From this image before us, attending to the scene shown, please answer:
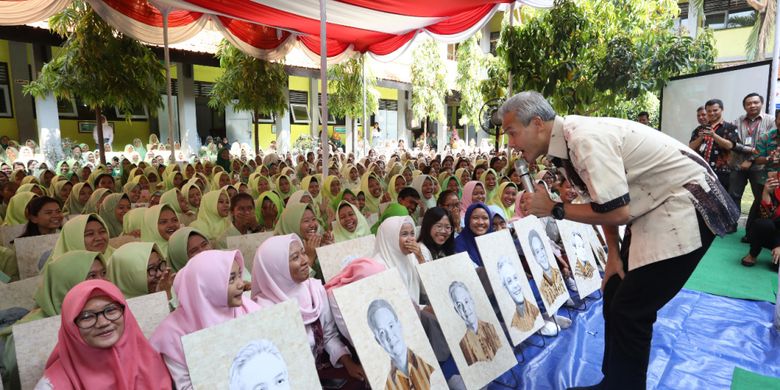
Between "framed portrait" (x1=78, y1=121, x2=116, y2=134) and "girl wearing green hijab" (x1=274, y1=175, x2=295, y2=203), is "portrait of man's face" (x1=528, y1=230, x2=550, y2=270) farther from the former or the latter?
"framed portrait" (x1=78, y1=121, x2=116, y2=134)

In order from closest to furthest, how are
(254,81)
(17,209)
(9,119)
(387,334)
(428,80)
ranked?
(387,334)
(17,209)
(254,81)
(9,119)
(428,80)

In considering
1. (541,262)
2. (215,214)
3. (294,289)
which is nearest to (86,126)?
(215,214)

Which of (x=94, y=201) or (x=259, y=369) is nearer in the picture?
(x=259, y=369)

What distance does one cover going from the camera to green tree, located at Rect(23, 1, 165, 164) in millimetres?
6668

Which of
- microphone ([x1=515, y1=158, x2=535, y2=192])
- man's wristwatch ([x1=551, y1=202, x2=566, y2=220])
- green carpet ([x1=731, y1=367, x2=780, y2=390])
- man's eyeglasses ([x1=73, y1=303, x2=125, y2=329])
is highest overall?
microphone ([x1=515, y1=158, x2=535, y2=192])

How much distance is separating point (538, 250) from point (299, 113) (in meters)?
16.0

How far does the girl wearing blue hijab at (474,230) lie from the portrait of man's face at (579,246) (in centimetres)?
81

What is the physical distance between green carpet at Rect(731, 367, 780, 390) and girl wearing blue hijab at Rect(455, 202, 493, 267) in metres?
1.62

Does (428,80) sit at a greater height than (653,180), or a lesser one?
greater

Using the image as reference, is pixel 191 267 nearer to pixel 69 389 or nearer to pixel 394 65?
pixel 69 389

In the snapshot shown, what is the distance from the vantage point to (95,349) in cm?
153

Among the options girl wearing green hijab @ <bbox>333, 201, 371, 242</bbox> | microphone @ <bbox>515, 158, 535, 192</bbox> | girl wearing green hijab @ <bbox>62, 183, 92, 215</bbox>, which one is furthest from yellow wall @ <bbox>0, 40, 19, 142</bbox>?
microphone @ <bbox>515, 158, 535, 192</bbox>

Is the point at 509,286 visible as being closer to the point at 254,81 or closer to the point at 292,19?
the point at 292,19

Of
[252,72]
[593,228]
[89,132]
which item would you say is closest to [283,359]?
[593,228]
